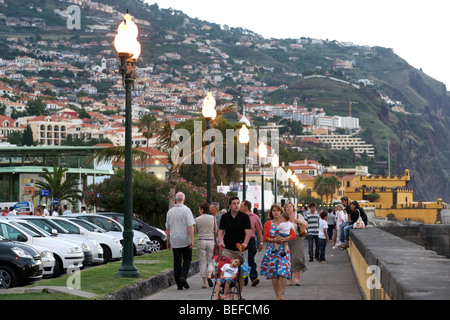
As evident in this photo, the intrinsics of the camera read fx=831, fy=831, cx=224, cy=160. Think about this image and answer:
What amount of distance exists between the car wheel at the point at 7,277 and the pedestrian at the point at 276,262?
Answer: 188 inches

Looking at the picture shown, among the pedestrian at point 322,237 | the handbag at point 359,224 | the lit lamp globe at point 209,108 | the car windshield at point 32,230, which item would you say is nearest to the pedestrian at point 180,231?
the car windshield at point 32,230

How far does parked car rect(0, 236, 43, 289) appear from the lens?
1523 cm

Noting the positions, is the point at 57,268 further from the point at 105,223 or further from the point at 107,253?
the point at 105,223

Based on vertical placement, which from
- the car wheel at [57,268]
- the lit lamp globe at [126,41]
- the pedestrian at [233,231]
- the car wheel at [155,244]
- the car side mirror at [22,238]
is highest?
the lit lamp globe at [126,41]

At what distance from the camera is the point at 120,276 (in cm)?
1557

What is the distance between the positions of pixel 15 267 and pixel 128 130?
327 cm

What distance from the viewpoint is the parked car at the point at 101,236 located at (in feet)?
76.0

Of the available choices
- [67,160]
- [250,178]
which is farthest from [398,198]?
[67,160]

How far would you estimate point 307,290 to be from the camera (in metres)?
15.6

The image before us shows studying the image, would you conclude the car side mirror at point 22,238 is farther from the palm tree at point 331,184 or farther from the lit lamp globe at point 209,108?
the palm tree at point 331,184

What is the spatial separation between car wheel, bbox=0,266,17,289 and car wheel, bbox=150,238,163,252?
12.5m

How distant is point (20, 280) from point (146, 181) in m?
25.9
